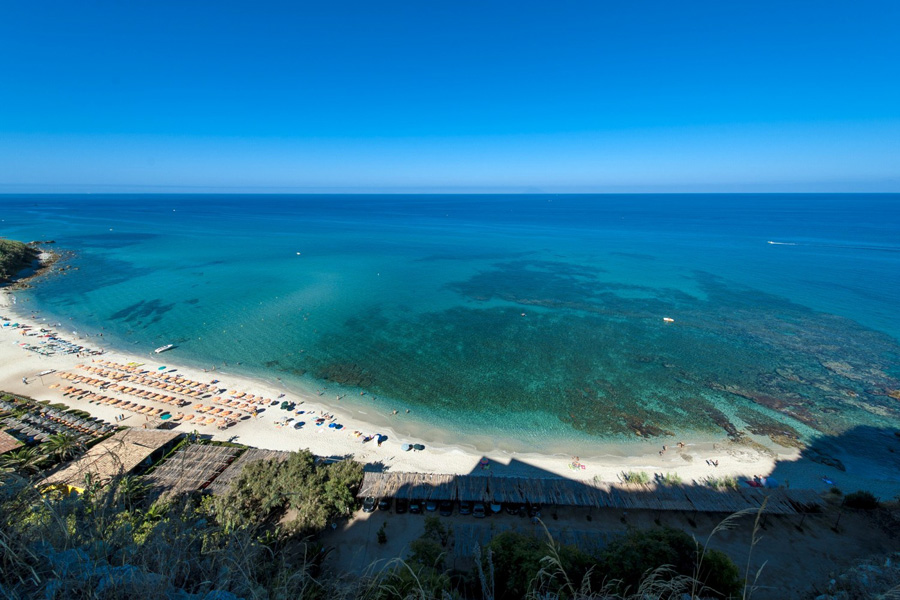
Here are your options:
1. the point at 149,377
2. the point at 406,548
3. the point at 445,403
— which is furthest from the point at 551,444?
the point at 149,377

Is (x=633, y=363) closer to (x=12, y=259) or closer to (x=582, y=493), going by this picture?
(x=582, y=493)

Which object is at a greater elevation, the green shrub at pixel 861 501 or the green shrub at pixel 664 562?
the green shrub at pixel 664 562

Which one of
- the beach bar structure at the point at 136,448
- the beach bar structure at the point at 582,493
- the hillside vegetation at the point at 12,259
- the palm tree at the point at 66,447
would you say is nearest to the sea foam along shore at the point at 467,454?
the beach bar structure at the point at 582,493

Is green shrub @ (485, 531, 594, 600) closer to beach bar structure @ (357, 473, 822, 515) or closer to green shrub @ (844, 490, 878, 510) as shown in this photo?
beach bar structure @ (357, 473, 822, 515)

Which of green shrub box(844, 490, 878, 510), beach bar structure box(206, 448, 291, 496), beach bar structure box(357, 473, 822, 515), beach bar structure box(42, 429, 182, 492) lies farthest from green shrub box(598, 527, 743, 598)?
beach bar structure box(42, 429, 182, 492)

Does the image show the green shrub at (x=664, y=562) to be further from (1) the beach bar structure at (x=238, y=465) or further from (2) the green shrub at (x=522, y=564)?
(1) the beach bar structure at (x=238, y=465)
